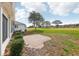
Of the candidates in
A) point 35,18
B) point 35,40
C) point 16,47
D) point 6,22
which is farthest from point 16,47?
point 6,22

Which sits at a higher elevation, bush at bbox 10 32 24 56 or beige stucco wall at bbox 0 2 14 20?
beige stucco wall at bbox 0 2 14 20

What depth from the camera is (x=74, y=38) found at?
3.99m

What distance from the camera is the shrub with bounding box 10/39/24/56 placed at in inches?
147

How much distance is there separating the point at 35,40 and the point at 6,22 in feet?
2.42

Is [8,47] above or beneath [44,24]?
beneath

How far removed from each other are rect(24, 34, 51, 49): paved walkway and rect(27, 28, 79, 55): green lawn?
72 millimetres

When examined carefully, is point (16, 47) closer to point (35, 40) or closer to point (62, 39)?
point (35, 40)

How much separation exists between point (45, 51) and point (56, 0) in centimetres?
95

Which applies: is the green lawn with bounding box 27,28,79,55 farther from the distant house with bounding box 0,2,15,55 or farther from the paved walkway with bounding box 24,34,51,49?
the distant house with bounding box 0,2,15,55

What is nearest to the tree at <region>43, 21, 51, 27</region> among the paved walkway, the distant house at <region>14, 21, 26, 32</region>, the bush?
the paved walkway

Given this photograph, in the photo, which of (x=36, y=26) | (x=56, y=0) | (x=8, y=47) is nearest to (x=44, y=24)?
(x=36, y=26)

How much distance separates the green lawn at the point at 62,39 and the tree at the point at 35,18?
0.13m

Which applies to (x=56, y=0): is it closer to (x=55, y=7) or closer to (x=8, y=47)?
(x=55, y=7)

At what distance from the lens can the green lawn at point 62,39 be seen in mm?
3932
